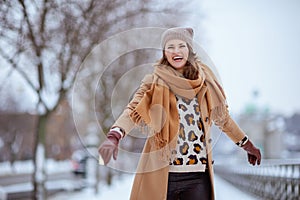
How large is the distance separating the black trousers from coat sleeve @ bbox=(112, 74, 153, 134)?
0.97ft

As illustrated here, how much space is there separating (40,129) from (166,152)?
200 inches

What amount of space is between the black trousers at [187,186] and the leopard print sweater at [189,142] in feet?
0.08

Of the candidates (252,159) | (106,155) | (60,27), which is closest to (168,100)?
(106,155)

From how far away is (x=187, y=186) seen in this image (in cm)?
191

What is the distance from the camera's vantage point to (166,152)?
1.85m

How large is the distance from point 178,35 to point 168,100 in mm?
296

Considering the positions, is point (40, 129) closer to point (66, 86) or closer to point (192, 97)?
point (66, 86)

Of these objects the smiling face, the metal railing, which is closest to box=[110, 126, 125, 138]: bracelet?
the smiling face

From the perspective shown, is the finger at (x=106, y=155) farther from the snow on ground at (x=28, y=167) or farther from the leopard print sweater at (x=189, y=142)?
the snow on ground at (x=28, y=167)

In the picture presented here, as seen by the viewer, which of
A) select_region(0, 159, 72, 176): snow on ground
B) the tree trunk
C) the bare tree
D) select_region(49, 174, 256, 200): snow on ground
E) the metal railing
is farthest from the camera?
select_region(0, 159, 72, 176): snow on ground

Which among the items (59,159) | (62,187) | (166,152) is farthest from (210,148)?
(59,159)

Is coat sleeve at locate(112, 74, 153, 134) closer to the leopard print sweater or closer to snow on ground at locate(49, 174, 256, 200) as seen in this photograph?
the leopard print sweater

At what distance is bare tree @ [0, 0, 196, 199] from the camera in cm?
376

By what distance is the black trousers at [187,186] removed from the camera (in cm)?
190
